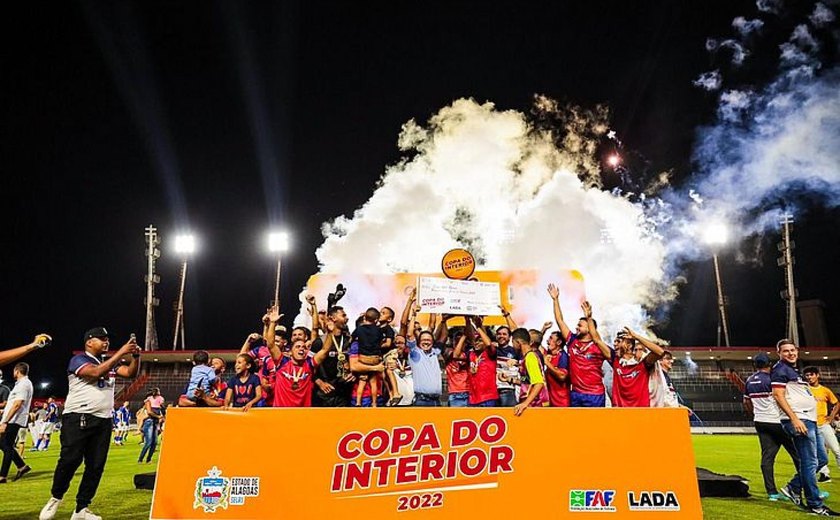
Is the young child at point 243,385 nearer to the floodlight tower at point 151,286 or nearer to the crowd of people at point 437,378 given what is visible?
the crowd of people at point 437,378

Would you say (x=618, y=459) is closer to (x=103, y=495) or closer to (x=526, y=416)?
(x=526, y=416)

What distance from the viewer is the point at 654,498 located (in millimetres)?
6070

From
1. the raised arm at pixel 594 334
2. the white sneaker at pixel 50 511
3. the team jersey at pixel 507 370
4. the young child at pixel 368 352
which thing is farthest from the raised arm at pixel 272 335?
the raised arm at pixel 594 334

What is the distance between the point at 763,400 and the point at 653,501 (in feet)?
12.7

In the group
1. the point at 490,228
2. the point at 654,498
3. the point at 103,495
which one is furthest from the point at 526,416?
the point at 490,228

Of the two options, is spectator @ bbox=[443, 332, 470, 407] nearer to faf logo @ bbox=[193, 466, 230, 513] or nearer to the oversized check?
the oversized check

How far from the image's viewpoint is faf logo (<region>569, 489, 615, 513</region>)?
604 centimetres

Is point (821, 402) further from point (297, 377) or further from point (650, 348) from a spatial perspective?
point (297, 377)

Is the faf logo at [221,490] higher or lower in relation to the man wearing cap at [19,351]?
lower

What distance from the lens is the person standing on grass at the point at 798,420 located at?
7.53m

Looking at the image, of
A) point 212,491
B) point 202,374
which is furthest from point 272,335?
point 202,374

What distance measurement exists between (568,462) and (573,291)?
65.3ft

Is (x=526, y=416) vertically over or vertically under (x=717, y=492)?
over

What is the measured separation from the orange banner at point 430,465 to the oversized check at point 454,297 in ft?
8.96
